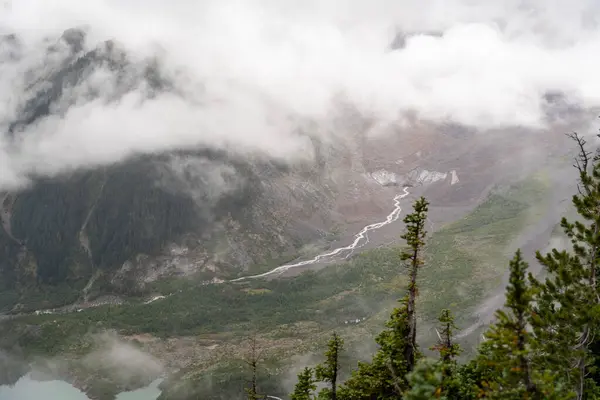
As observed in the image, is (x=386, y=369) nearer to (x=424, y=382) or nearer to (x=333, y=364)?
(x=333, y=364)

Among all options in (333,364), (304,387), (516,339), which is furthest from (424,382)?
(304,387)

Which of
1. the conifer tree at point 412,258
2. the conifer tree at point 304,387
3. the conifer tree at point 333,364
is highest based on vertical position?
the conifer tree at point 412,258

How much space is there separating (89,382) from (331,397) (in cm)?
17102

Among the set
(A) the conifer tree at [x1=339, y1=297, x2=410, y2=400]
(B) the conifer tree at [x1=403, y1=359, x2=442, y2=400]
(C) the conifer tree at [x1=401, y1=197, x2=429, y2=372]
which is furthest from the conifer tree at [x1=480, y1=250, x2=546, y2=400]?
(C) the conifer tree at [x1=401, y1=197, x2=429, y2=372]

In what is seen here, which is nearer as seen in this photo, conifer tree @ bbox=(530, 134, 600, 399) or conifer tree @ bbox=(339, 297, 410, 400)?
conifer tree @ bbox=(530, 134, 600, 399)

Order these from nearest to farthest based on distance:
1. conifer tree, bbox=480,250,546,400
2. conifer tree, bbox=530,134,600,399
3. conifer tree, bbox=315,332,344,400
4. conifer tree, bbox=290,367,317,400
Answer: conifer tree, bbox=480,250,546,400 → conifer tree, bbox=530,134,600,399 → conifer tree, bbox=315,332,344,400 → conifer tree, bbox=290,367,317,400

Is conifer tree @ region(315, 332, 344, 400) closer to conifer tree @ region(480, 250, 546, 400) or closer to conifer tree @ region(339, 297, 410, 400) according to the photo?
conifer tree @ region(339, 297, 410, 400)

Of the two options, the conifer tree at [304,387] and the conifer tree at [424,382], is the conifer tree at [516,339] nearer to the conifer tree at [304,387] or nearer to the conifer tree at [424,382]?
the conifer tree at [424,382]

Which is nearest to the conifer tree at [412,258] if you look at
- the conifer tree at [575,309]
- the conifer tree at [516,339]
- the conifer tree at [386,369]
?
the conifer tree at [386,369]

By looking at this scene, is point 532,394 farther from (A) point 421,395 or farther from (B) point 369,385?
(B) point 369,385

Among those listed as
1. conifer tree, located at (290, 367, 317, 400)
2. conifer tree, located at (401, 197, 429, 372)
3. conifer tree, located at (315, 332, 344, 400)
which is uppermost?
conifer tree, located at (401, 197, 429, 372)

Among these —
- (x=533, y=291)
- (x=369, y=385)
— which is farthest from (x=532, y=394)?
(x=369, y=385)

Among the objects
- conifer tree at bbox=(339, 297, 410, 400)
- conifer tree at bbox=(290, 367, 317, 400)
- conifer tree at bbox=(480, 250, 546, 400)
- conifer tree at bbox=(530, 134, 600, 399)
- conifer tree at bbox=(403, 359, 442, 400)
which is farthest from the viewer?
conifer tree at bbox=(290, 367, 317, 400)

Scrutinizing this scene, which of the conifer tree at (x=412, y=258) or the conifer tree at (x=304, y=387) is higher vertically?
the conifer tree at (x=412, y=258)
